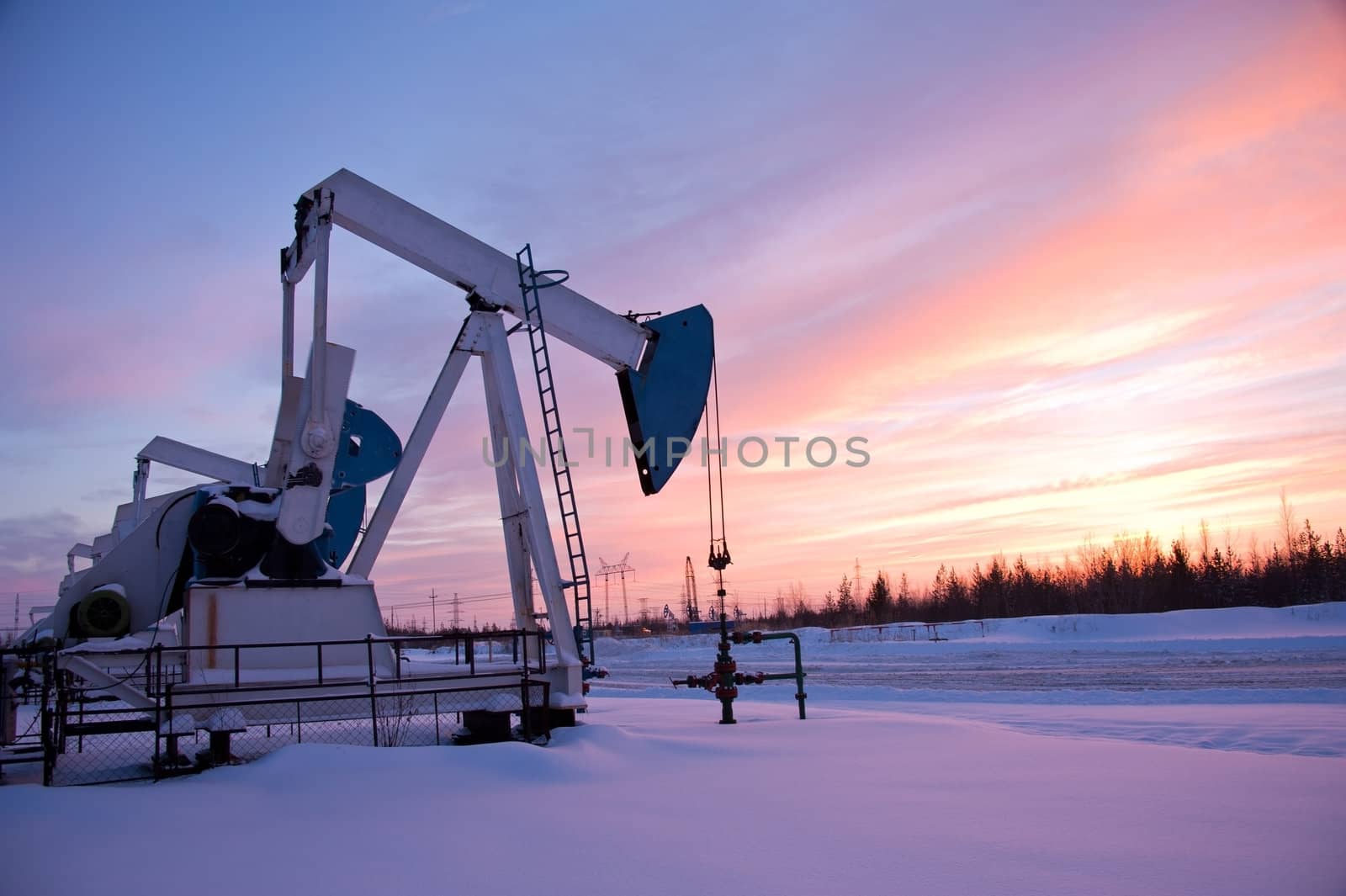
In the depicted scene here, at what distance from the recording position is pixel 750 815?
4.59m

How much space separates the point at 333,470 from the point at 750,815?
17.9 ft

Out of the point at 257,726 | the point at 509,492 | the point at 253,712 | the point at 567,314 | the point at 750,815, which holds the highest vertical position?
the point at 567,314

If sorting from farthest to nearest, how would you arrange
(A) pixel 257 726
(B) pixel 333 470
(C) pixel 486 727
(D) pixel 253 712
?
(B) pixel 333 470, (C) pixel 486 727, (A) pixel 257 726, (D) pixel 253 712

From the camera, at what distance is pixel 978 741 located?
6.60 metres

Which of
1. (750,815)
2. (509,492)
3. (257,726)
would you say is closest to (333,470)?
(509,492)

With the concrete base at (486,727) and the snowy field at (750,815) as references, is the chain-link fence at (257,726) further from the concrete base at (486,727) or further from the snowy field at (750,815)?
the snowy field at (750,815)

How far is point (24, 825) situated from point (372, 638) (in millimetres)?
2831

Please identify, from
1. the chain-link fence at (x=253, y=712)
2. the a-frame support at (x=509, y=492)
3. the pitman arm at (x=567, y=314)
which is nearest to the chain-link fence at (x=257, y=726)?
the chain-link fence at (x=253, y=712)

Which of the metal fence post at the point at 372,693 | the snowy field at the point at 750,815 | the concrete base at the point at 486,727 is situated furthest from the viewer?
the concrete base at the point at 486,727

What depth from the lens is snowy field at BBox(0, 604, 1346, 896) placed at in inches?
142

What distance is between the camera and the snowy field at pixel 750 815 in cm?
361

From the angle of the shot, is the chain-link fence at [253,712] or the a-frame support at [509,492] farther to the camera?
the a-frame support at [509,492]

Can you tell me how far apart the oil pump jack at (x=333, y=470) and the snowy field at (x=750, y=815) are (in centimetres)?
171

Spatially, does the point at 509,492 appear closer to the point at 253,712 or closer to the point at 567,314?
the point at 567,314
